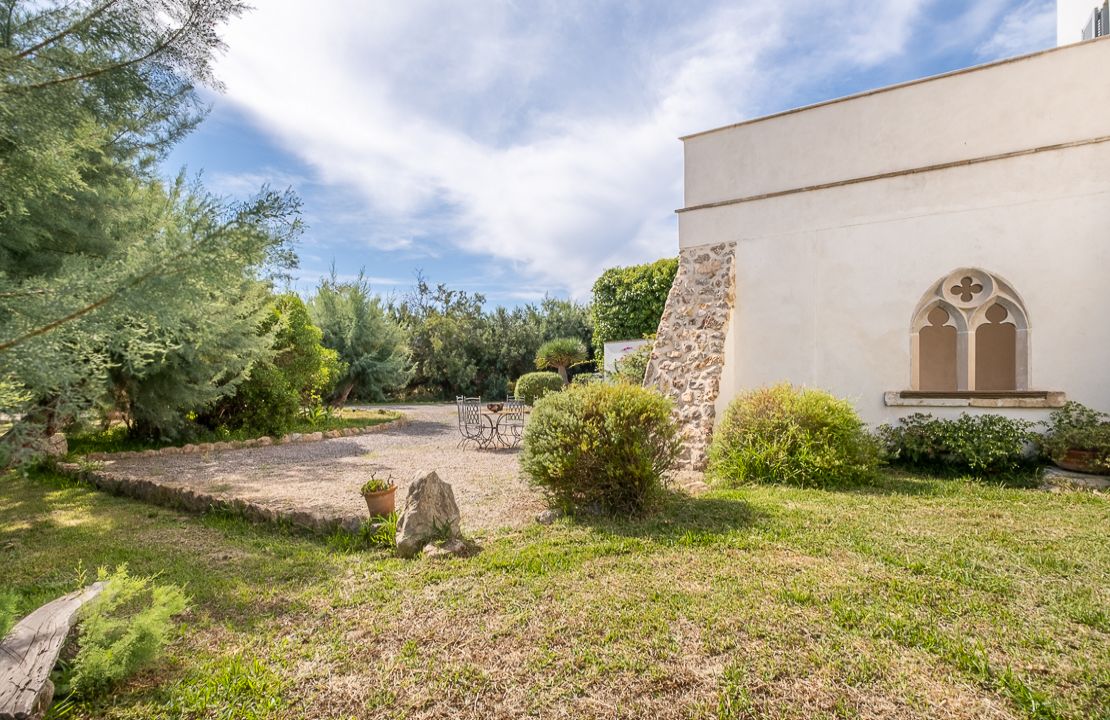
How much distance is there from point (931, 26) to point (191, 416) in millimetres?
13120

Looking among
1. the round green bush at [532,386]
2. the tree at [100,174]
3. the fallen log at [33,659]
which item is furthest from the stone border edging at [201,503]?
the round green bush at [532,386]

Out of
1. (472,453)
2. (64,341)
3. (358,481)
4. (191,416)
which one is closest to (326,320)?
(191,416)

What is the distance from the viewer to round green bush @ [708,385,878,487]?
5.40m

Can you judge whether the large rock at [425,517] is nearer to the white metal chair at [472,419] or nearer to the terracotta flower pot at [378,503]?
the terracotta flower pot at [378,503]

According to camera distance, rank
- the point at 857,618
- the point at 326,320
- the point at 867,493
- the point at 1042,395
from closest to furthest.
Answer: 1. the point at 857,618
2. the point at 867,493
3. the point at 1042,395
4. the point at 326,320

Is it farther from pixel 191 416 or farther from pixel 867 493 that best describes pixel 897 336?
pixel 191 416

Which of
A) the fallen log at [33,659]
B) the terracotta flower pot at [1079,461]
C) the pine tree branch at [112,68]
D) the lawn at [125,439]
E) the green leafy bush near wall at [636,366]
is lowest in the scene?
the lawn at [125,439]

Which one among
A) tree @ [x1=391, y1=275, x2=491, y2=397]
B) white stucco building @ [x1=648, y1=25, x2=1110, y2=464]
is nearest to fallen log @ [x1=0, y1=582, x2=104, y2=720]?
white stucco building @ [x1=648, y1=25, x2=1110, y2=464]

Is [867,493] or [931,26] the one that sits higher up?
[931,26]

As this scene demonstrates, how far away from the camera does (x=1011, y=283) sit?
584 cm

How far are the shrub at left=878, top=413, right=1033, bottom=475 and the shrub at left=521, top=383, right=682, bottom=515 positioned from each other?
3.56m

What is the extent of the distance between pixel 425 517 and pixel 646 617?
1.89m

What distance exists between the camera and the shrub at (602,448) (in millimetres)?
4293

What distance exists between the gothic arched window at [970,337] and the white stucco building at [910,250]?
0.02 meters
